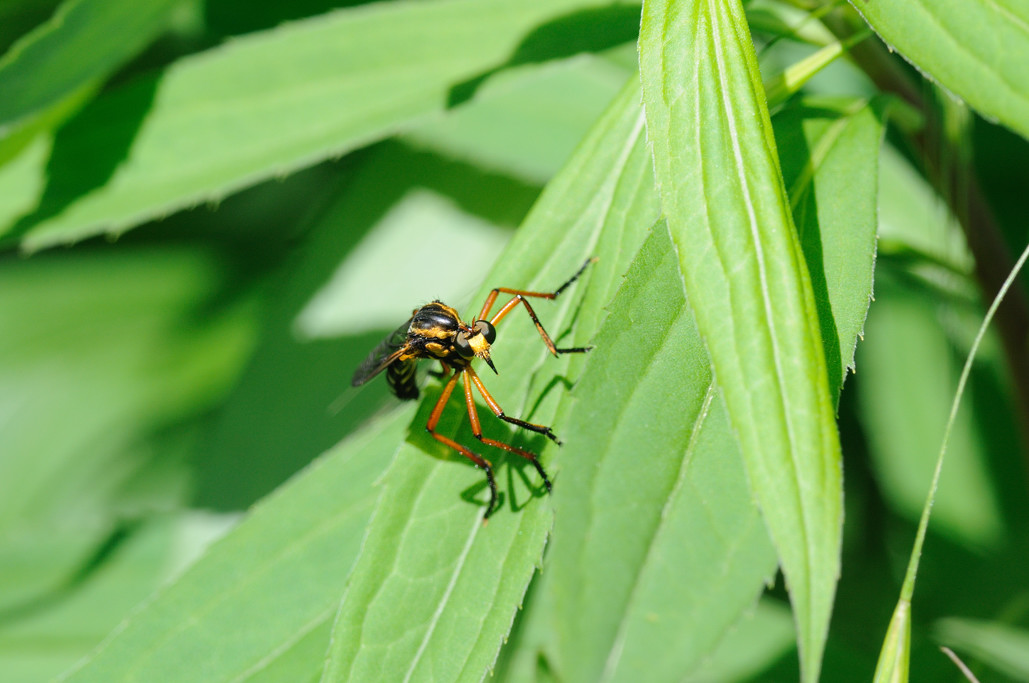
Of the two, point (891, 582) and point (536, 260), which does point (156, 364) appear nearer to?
point (536, 260)

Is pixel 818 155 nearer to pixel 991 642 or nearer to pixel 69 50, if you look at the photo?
pixel 991 642

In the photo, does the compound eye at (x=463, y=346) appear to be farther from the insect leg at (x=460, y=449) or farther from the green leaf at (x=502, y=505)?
the green leaf at (x=502, y=505)

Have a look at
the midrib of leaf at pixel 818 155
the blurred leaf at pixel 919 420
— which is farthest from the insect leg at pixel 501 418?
the blurred leaf at pixel 919 420

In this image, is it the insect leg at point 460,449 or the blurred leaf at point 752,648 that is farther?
the blurred leaf at point 752,648

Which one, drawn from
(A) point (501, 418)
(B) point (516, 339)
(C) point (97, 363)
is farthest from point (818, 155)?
(C) point (97, 363)

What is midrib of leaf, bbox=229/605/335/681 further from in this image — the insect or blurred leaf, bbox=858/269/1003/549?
blurred leaf, bbox=858/269/1003/549

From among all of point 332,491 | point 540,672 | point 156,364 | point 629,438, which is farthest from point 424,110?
point 156,364
